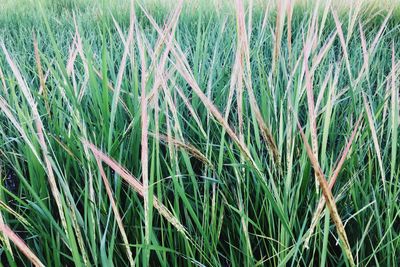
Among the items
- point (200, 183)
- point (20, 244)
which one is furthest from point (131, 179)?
point (200, 183)

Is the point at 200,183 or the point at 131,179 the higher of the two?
the point at 131,179

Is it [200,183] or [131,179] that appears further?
[200,183]

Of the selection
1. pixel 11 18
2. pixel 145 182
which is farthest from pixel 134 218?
pixel 11 18

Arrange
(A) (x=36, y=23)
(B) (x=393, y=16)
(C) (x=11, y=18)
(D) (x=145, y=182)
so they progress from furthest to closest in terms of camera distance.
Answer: (C) (x=11, y=18) < (A) (x=36, y=23) < (B) (x=393, y=16) < (D) (x=145, y=182)

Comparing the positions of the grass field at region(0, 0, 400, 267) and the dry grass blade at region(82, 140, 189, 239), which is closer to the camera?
the dry grass blade at region(82, 140, 189, 239)

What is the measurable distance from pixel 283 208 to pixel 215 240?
0.26 ft

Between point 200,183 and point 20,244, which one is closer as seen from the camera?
point 20,244

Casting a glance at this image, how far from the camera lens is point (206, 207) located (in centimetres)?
49

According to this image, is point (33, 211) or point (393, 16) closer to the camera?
point (33, 211)

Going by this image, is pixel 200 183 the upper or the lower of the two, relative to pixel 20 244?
lower

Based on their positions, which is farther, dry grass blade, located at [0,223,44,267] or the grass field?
the grass field

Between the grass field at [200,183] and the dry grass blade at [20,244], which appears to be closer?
the dry grass blade at [20,244]

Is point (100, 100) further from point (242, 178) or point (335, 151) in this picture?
point (335, 151)

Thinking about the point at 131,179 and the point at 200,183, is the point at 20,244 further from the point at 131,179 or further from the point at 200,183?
the point at 200,183
